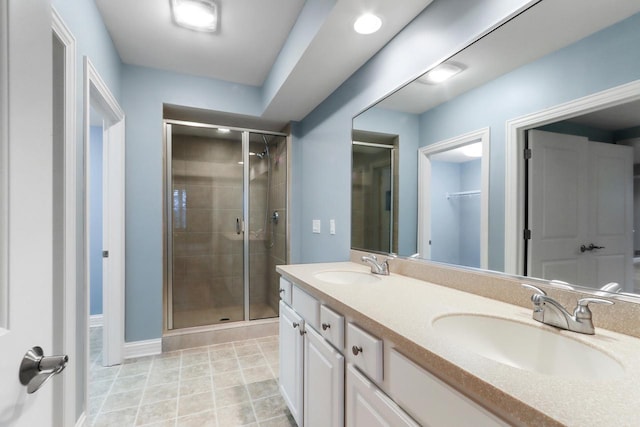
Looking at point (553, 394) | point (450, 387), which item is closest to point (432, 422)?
point (450, 387)

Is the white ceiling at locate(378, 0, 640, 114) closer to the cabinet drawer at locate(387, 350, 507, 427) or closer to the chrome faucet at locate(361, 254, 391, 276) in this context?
the chrome faucet at locate(361, 254, 391, 276)

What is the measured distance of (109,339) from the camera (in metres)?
2.45

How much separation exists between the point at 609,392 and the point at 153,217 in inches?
115

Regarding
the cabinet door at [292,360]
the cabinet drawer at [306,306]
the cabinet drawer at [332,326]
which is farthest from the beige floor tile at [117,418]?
the cabinet drawer at [332,326]

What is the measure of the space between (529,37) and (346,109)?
1.36 metres

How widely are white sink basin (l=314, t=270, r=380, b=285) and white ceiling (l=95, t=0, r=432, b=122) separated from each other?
138 cm

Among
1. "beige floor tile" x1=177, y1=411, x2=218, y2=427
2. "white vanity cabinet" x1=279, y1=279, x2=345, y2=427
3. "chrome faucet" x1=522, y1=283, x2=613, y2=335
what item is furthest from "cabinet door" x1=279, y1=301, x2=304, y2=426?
"chrome faucet" x1=522, y1=283, x2=613, y2=335

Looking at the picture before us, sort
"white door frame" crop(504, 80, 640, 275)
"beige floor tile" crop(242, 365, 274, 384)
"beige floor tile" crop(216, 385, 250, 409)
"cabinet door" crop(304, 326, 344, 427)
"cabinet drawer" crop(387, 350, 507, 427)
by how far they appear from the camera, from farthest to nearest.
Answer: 1. "beige floor tile" crop(242, 365, 274, 384)
2. "beige floor tile" crop(216, 385, 250, 409)
3. "cabinet door" crop(304, 326, 344, 427)
4. "white door frame" crop(504, 80, 640, 275)
5. "cabinet drawer" crop(387, 350, 507, 427)

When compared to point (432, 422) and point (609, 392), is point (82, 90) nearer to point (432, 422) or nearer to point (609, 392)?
point (432, 422)

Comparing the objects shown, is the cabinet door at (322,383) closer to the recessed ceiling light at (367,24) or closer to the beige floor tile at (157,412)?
the beige floor tile at (157,412)

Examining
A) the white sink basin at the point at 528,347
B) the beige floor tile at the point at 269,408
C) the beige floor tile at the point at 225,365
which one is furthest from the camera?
the beige floor tile at the point at 225,365

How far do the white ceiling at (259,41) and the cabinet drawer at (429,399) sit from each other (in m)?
1.56

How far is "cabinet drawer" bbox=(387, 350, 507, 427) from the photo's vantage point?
24.8 inches

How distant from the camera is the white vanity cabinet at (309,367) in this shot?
122cm
